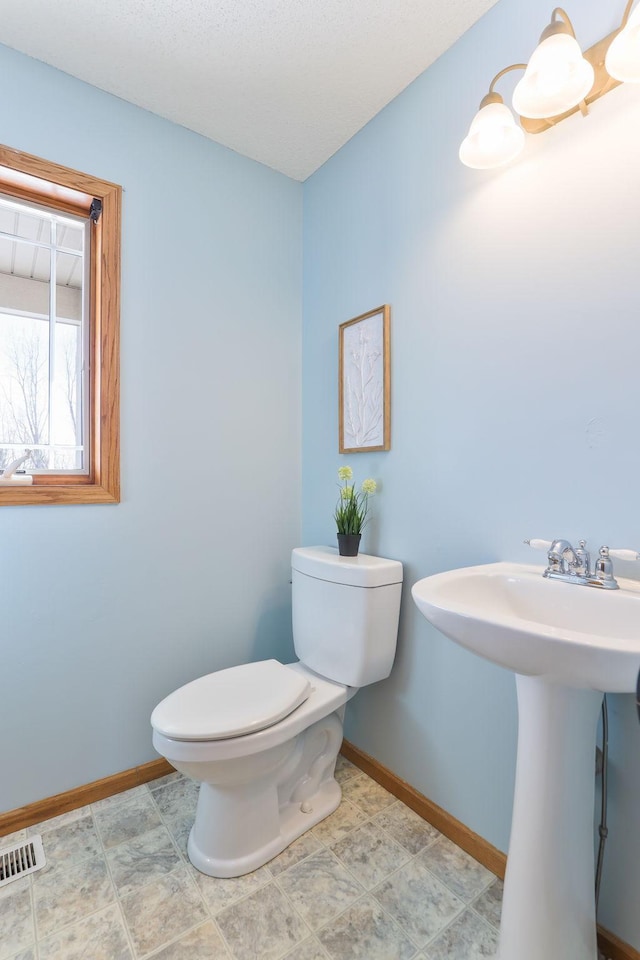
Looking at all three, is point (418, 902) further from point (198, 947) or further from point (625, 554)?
point (625, 554)

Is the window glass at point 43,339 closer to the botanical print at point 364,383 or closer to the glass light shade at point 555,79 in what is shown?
the botanical print at point 364,383

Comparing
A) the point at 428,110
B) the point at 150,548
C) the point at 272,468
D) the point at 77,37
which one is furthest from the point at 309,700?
the point at 77,37

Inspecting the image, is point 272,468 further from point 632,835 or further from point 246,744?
point 632,835

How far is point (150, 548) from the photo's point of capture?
5.35ft

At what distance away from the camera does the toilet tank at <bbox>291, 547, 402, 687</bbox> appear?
143 centimetres

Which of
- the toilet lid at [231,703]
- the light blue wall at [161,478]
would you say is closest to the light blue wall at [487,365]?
the light blue wall at [161,478]

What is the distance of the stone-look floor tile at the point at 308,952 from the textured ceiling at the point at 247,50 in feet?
7.94

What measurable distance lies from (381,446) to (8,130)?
151cm

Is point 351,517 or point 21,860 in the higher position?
point 351,517

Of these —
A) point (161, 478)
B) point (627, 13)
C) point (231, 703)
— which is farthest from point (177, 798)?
point (627, 13)

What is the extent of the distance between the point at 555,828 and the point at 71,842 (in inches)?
53.1

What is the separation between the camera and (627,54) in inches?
34.4

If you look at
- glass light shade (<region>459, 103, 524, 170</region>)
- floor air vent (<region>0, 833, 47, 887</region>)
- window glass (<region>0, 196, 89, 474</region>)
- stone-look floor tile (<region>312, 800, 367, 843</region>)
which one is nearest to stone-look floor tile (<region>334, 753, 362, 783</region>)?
stone-look floor tile (<region>312, 800, 367, 843</region>)

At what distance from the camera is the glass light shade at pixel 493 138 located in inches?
42.9
